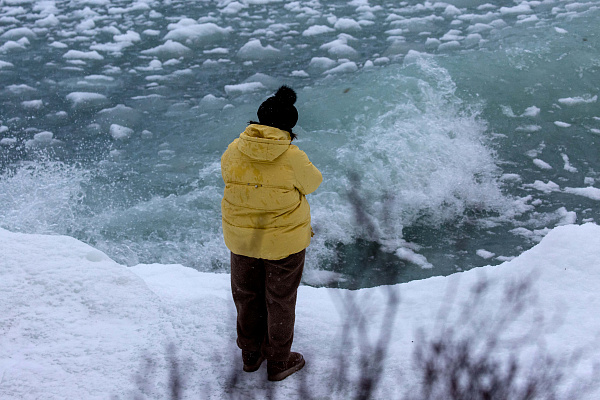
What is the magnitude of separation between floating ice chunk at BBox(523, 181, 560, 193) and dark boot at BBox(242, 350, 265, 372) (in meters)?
3.48

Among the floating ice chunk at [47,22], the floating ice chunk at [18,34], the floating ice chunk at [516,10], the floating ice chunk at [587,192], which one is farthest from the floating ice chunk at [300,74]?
the floating ice chunk at [47,22]

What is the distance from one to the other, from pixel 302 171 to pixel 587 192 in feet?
12.1

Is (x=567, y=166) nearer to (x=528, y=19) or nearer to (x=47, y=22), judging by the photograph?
(x=528, y=19)

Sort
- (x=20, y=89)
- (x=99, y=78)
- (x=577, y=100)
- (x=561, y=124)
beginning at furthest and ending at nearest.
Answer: (x=99, y=78), (x=20, y=89), (x=577, y=100), (x=561, y=124)

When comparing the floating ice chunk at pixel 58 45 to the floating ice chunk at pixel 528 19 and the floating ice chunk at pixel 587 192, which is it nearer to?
the floating ice chunk at pixel 528 19

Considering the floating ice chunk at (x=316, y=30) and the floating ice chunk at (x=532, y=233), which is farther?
the floating ice chunk at (x=316, y=30)

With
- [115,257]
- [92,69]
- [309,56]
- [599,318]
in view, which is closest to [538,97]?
[309,56]

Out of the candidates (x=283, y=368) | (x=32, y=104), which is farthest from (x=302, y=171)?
(x=32, y=104)

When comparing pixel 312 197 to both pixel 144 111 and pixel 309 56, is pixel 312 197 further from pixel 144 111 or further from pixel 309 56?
pixel 309 56

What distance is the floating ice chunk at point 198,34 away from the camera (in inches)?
324

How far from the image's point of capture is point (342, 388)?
2.01 m

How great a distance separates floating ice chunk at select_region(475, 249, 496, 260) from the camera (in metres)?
3.91

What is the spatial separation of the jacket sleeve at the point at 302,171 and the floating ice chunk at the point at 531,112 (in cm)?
458

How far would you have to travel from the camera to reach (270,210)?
1830 mm
